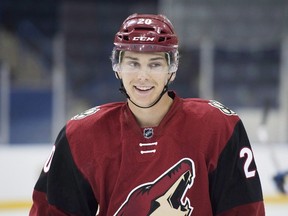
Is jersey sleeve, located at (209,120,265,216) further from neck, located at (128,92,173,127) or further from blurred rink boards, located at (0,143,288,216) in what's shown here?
Result: blurred rink boards, located at (0,143,288,216)

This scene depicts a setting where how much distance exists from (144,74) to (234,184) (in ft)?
1.08

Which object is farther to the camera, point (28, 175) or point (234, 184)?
point (28, 175)

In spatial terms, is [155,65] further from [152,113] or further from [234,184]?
[234,184]

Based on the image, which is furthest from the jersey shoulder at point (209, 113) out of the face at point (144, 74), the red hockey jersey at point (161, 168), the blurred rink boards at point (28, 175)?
the blurred rink boards at point (28, 175)

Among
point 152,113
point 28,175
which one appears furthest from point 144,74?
point 28,175

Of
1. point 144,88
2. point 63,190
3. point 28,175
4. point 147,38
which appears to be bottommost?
point 28,175

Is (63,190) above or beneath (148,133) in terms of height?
beneath

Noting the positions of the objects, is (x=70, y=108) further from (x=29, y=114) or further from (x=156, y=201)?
(x=156, y=201)

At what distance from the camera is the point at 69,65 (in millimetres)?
4250

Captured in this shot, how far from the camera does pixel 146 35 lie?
1.29 m

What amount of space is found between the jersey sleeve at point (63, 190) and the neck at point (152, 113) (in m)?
0.18

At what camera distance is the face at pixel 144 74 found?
4.23ft

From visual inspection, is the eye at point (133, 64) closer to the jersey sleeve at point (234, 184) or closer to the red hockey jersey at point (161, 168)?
the red hockey jersey at point (161, 168)

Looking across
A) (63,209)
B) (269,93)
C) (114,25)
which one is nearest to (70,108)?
(114,25)
